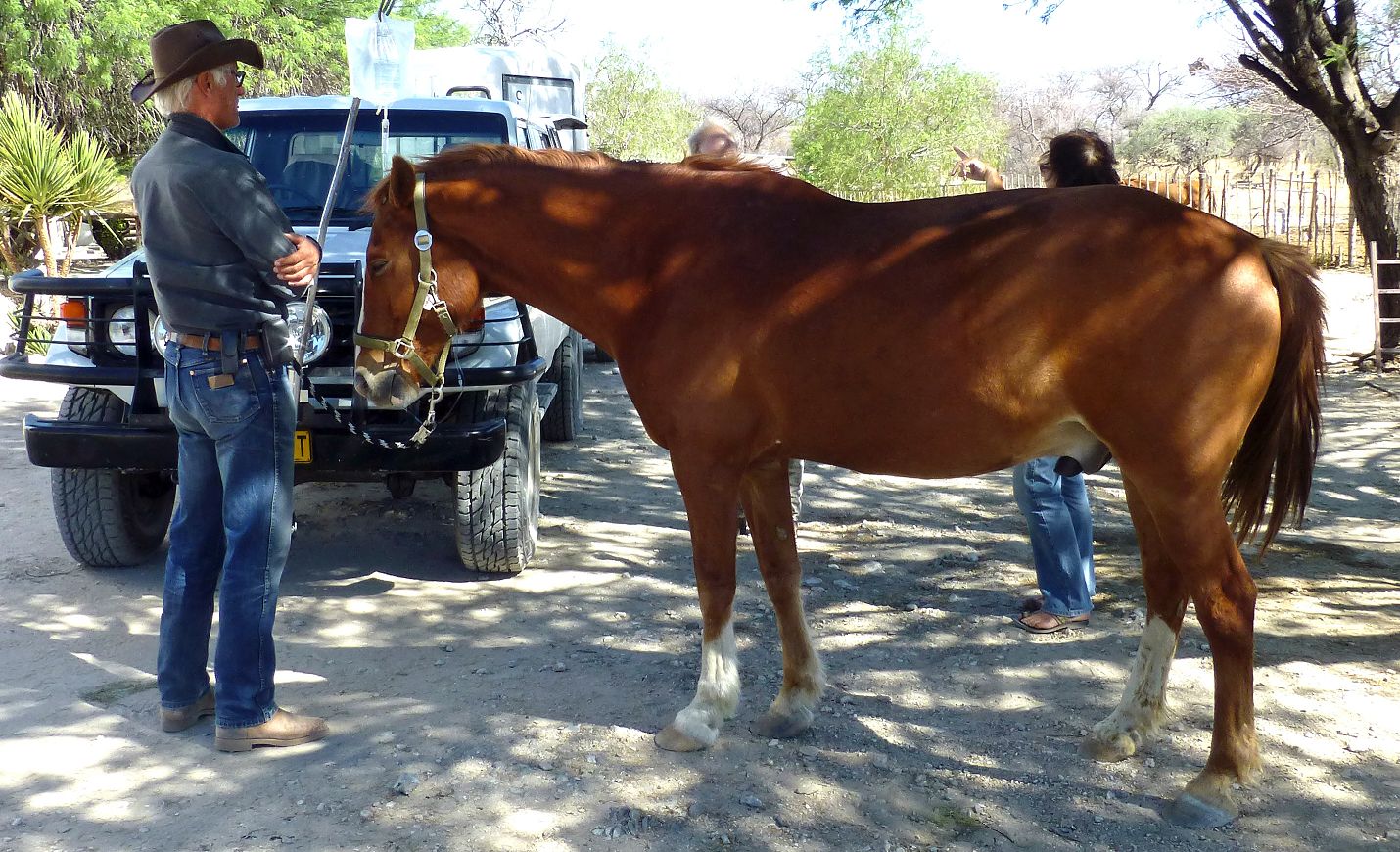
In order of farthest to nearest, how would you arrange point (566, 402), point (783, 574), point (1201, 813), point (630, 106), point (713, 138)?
point (630, 106) < point (566, 402) < point (713, 138) < point (783, 574) < point (1201, 813)

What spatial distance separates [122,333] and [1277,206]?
2700cm

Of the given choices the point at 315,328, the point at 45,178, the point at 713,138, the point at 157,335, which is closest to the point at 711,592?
the point at 315,328

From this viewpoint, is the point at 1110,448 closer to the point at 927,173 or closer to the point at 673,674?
the point at 673,674

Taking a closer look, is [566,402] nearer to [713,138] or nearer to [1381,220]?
[713,138]

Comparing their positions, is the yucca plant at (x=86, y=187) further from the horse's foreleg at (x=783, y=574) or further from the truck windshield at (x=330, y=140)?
the horse's foreleg at (x=783, y=574)

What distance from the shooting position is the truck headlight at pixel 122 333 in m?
4.62

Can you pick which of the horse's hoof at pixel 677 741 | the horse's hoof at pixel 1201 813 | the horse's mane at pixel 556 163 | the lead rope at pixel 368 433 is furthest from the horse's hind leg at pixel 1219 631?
the lead rope at pixel 368 433

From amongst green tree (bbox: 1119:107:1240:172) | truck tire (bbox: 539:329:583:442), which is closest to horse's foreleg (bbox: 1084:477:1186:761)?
truck tire (bbox: 539:329:583:442)

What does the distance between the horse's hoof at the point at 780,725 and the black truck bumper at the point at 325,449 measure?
65.6 inches

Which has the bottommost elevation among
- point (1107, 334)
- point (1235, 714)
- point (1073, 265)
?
point (1235, 714)

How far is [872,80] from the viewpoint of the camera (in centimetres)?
2683

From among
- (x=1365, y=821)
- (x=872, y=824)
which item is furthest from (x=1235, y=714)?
(x=872, y=824)

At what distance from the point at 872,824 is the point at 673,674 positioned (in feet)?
4.02

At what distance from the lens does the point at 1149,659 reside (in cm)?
349
